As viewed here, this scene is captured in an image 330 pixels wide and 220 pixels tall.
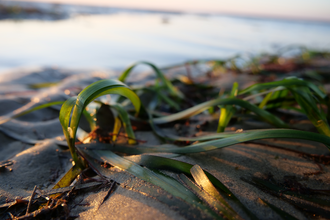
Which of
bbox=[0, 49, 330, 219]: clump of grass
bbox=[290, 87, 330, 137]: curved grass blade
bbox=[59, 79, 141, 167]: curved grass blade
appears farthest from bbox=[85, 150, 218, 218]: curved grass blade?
bbox=[290, 87, 330, 137]: curved grass blade

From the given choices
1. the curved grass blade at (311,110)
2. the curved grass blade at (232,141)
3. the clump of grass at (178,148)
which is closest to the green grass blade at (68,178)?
the clump of grass at (178,148)

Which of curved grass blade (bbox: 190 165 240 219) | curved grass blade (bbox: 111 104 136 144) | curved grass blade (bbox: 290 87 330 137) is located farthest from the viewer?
curved grass blade (bbox: 111 104 136 144)

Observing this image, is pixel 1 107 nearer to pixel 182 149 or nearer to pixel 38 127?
pixel 38 127

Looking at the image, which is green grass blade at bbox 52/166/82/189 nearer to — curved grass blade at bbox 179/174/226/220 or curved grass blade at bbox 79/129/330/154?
curved grass blade at bbox 79/129/330/154

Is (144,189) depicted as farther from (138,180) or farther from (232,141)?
(232,141)

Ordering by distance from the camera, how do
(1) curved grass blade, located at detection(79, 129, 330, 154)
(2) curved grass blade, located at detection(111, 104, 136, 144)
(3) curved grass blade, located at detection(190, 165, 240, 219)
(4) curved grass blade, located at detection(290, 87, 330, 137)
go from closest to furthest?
1. (3) curved grass blade, located at detection(190, 165, 240, 219)
2. (1) curved grass blade, located at detection(79, 129, 330, 154)
3. (4) curved grass blade, located at detection(290, 87, 330, 137)
4. (2) curved grass blade, located at detection(111, 104, 136, 144)

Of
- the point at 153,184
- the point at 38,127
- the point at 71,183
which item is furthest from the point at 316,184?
the point at 38,127
